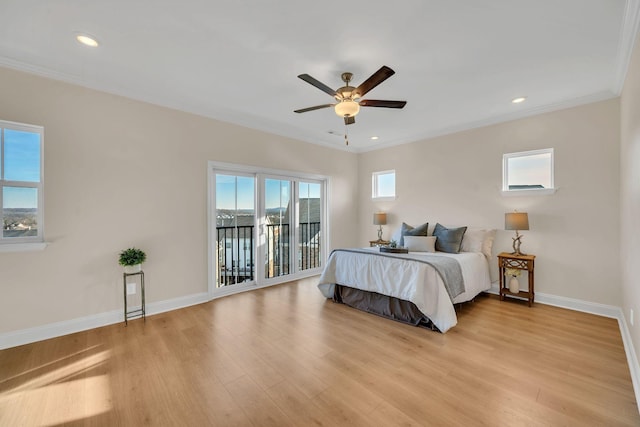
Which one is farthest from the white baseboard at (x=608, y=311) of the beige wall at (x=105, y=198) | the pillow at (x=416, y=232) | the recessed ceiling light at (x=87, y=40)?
the recessed ceiling light at (x=87, y=40)

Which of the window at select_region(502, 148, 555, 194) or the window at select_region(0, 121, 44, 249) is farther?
the window at select_region(502, 148, 555, 194)

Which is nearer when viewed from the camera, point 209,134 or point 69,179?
point 69,179

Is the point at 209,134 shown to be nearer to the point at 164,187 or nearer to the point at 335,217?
the point at 164,187

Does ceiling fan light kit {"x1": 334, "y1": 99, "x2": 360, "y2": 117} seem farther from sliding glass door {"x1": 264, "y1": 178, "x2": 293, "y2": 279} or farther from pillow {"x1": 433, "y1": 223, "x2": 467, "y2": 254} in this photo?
pillow {"x1": 433, "y1": 223, "x2": 467, "y2": 254}

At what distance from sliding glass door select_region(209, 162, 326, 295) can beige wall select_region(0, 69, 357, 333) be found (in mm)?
285

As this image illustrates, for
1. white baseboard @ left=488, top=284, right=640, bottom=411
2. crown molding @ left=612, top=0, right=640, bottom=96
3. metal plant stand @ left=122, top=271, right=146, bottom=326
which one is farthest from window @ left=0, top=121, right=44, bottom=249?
white baseboard @ left=488, top=284, right=640, bottom=411

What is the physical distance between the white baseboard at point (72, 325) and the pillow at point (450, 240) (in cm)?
382

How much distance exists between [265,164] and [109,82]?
2170 mm

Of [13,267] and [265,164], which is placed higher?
[265,164]

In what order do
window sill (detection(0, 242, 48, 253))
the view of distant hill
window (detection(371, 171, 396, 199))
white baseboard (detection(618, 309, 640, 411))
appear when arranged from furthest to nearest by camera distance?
window (detection(371, 171, 396, 199)) < the view of distant hill < window sill (detection(0, 242, 48, 253)) < white baseboard (detection(618, 309, 640, 411))

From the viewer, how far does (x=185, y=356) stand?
7.70 feet

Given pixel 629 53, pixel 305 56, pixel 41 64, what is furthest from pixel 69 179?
pixel 629 53

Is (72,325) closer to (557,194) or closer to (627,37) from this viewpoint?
(627,37)

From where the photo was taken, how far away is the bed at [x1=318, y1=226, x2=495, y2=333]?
9.30 ft
